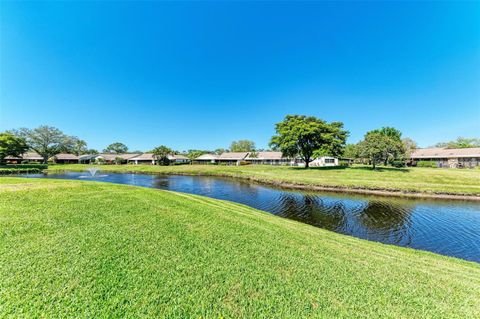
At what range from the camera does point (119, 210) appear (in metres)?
7.46

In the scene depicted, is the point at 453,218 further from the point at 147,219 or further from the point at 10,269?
the point at 10,269

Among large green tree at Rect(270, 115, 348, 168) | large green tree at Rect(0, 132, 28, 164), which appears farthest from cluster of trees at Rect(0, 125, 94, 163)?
large green tree at Rect(270, 115, 348, 168)

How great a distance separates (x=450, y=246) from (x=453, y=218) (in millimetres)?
6226

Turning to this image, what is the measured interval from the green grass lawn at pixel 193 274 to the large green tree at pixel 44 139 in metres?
92.6

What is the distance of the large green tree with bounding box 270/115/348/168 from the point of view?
4178 centimetres

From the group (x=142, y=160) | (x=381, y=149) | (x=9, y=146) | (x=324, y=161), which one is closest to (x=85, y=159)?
(x=142, y=160)

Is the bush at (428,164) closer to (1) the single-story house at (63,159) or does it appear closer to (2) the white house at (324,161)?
(2) the white house at (324,161)

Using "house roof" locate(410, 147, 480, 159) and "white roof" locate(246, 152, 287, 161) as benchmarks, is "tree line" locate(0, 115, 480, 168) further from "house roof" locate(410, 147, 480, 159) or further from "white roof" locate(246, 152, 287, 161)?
"white roof" locate(246, 152, 287, 161)

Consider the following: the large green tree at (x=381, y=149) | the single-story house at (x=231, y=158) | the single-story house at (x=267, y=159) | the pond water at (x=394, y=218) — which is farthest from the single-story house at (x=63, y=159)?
the large green tree at (x=381, y=149)

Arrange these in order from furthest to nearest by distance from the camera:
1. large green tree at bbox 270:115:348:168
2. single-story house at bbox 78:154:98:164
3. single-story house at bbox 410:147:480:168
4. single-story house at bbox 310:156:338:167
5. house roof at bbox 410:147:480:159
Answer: single-story house at bbox 78:154:98:164
single-story house at bbox 310:156:338:167
house roof at bbox 410:147:480:159
single-story house at bbox 410:147:480:168
large green tree at bbox 270:115:348:168

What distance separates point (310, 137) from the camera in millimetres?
42719

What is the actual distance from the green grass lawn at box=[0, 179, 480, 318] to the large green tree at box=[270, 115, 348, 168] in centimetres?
3735

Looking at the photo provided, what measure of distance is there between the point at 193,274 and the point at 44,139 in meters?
99.9

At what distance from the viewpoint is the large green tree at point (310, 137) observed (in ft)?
137
